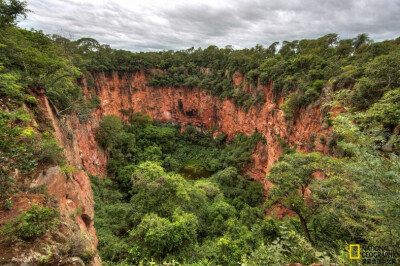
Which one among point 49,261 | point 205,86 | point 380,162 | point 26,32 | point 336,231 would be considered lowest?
point 336,231

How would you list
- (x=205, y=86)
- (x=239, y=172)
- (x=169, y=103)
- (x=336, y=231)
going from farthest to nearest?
1. (x=169, y=103)
2. (x=205, y=86)
3. (x=239, y=172)
4. (x=336, y=231)

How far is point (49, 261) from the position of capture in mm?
4707

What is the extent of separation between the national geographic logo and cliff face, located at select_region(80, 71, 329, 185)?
32.5ft

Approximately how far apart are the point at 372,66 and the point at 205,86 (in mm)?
29613

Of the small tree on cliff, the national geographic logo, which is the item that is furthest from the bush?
the small tree on cliff

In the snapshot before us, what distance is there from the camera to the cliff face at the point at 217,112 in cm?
1719

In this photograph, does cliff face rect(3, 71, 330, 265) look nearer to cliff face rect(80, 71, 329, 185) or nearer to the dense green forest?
cliff face rect(80, 71, 329, 185)

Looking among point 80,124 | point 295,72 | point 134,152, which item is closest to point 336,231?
point 295,72

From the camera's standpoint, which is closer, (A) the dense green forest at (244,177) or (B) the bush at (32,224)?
(B) the bush at (32,224)

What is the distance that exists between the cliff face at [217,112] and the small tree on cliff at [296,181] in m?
3.89

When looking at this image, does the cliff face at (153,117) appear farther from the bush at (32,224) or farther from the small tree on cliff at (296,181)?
the small tree on cliff at (296,181)

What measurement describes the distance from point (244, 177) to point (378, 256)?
67.1 feet

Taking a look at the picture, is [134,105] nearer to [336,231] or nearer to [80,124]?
[80,124]

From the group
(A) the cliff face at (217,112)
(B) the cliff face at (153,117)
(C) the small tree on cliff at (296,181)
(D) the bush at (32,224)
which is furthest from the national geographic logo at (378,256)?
(A) the cliff face at (217,112)
